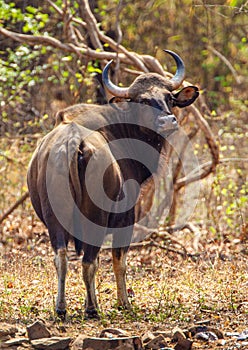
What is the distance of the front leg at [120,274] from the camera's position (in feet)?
22.4

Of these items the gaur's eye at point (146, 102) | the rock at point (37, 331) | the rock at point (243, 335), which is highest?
the gaur's eye at point (146, 102)

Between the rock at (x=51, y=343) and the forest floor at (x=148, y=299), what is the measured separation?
0.33 m

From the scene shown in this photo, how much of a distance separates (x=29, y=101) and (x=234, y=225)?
488cm

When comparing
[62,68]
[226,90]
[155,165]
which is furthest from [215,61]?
[155,165]

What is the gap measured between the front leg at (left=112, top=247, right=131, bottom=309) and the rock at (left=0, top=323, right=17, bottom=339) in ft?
5.22

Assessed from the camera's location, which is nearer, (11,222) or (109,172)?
(109,172)

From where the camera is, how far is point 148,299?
7.07 metres

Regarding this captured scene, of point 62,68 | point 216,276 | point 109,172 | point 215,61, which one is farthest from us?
point 215,61

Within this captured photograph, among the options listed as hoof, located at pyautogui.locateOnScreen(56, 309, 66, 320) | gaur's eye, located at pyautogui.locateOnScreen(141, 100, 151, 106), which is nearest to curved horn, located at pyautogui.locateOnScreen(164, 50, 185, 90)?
gaur's eye, located at pyautogui.locateOnScreen(141, 100, 151, 106)

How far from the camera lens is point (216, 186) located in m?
11.1

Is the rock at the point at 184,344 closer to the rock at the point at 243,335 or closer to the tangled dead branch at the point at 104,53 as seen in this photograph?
the rock at the point at 243,335

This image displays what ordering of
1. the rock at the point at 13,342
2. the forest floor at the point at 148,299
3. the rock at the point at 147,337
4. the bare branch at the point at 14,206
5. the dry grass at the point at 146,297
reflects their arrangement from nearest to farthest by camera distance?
the rock at the point at 13,342 → the rock at the point at 147,337 → the forest floor at the point at 148,299 → the dry grass at the point at 146,297 → the bare branch at the point at 14,206

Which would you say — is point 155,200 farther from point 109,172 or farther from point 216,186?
point 109,172

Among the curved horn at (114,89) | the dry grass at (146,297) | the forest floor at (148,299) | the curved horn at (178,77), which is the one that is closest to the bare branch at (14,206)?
the forest floor at (148,299)
